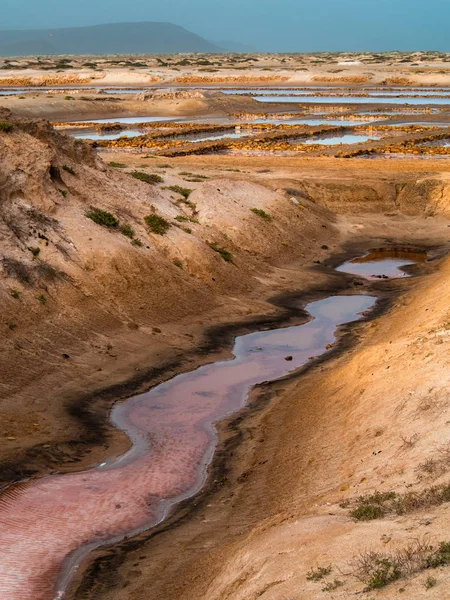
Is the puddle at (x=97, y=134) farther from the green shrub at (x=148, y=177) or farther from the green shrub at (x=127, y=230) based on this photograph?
the green shrub at (x=127, y=230)

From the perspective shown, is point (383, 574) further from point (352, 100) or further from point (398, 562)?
point (352, 100)

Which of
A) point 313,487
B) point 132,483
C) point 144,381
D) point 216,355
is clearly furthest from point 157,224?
point 313,487

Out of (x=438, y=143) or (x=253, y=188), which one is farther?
(x=438, y=143)

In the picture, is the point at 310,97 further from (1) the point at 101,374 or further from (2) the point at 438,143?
(1) the point at 101,374

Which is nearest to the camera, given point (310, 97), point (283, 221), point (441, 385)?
point (441, 385)

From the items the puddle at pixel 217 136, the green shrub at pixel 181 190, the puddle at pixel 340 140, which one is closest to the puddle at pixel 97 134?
the puddle at pixel 217 136

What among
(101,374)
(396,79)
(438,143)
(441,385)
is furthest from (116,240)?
(396,79)

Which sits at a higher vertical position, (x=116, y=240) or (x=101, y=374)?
(x=116, y=240)
